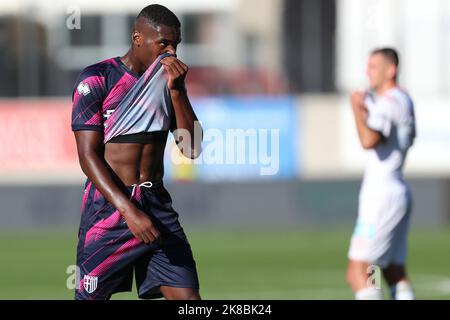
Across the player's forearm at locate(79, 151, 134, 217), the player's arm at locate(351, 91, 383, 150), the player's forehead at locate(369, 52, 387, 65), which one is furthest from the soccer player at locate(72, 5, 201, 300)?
the player's forehead at locate(369, 52, 387, 65)

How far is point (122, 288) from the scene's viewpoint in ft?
25.2

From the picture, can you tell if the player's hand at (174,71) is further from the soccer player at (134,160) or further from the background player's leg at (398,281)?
the background player's leg at (398,281)

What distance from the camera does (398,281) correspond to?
10.5 metres

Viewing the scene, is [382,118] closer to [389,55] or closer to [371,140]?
[371,140]

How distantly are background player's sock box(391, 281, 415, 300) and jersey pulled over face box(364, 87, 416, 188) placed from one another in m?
0.86

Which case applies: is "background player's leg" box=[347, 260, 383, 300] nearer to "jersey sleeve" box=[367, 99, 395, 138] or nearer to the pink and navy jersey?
"jersey sleeve" box=[367, 99, 395, 138]

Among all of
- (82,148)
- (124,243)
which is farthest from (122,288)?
(82,148)

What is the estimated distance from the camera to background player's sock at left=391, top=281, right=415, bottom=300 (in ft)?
34.2

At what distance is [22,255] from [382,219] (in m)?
9.96

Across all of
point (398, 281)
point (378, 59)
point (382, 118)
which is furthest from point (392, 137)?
point (398, 281)

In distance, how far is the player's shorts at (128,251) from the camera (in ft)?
24.7

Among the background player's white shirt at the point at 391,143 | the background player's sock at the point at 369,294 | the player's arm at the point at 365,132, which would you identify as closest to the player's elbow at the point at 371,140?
the player's arm at the point at 365,132

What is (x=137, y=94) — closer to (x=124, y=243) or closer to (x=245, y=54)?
(x=124, y=243)

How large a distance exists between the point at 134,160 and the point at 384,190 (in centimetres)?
346
